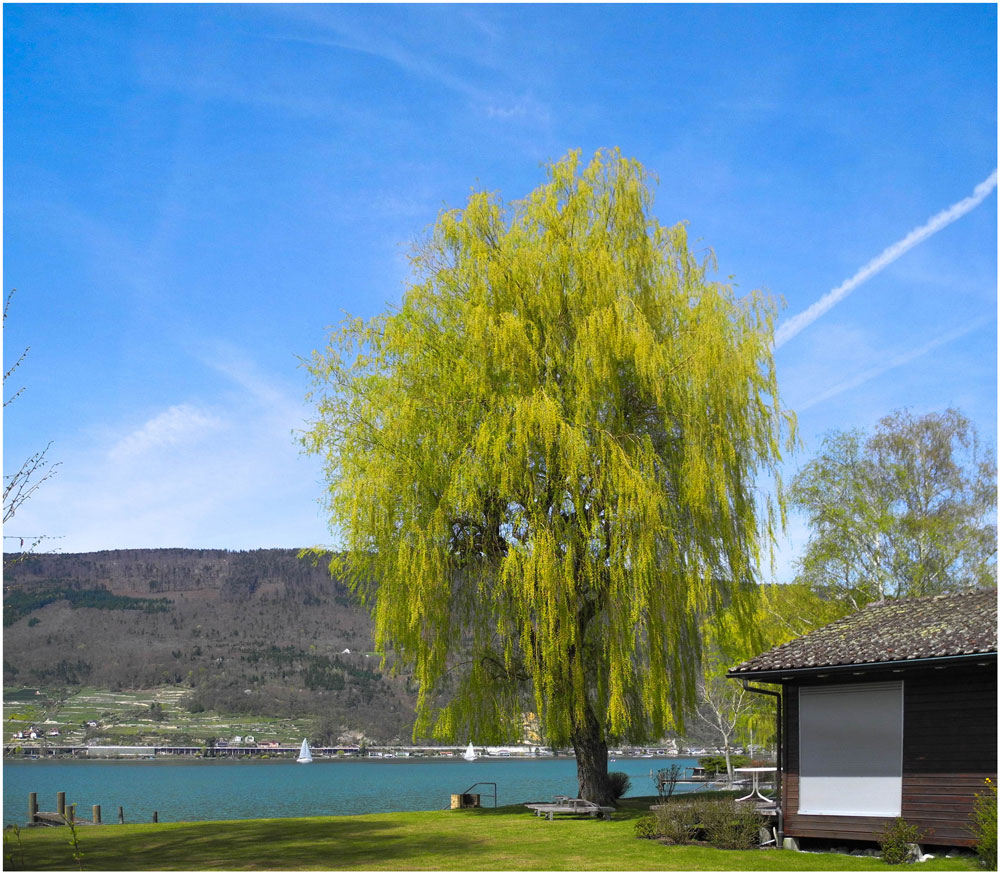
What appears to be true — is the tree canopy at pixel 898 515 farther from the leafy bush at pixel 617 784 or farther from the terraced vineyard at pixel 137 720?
the terraced vineyard at pixel 137 720

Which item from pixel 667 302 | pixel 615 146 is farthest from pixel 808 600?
pixel 615 146

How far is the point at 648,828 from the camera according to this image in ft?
51.5

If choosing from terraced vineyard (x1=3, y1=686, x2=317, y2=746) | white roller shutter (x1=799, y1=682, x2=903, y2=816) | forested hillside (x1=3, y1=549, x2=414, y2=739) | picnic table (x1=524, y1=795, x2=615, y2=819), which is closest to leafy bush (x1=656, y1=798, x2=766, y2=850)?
white roller shutter (x1=799, y1=682, x2=903, y2=816)

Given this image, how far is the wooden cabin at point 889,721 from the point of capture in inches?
527

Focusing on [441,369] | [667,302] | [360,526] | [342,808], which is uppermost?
[667,302]

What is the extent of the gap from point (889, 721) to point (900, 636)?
1.36 metres

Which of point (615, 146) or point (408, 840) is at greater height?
point (615, 146)

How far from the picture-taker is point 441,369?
19.9m

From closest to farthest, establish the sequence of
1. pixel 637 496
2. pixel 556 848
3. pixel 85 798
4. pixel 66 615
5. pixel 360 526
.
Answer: pixel 556 848 → pixel 637 496 → pixel 360 526 → pixel 85 798 → pixel 66 615

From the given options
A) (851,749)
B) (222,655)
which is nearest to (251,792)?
(851,749)

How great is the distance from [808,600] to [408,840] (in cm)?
1962

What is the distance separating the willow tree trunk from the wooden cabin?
4119 mm

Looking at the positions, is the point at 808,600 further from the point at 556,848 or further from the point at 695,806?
the point at 556,848

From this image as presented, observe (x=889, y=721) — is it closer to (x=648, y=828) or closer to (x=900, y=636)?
(x=900, y=636)
